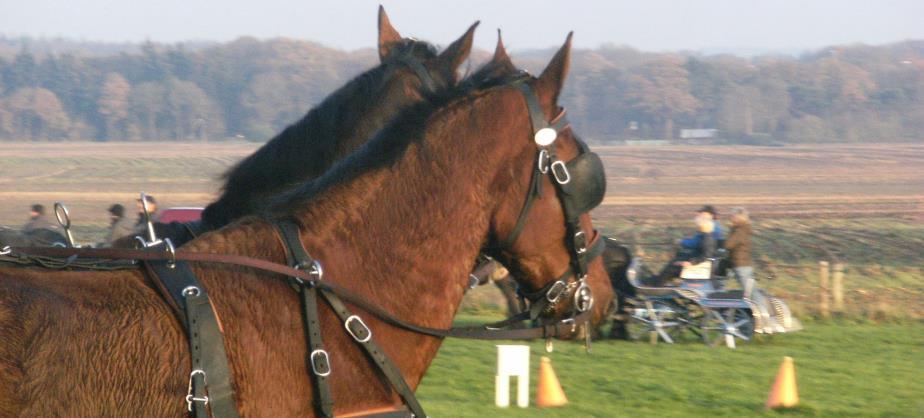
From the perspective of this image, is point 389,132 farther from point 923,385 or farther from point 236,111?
point 236,111

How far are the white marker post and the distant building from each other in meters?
76.5

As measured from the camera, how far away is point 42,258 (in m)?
3.02

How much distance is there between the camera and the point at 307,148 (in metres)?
4.26

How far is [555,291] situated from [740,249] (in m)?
12.1

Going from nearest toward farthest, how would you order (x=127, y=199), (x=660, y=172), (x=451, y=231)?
(x=451, y=231)
(x=127, y=199)
(x=660, y=172)

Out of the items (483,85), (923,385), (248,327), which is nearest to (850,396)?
(923,385)

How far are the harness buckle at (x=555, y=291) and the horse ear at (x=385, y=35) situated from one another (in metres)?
2.17

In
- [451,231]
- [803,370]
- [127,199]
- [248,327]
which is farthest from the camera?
[127,199]

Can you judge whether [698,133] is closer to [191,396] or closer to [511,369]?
[511,369]

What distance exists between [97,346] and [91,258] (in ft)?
1.30

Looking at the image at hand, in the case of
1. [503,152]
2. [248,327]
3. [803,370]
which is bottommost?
[803,370]

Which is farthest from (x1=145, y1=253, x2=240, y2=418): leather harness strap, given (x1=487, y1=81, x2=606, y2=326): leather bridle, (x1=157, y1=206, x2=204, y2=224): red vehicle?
(x1=157, y1=206, x2=204, y2=224): red vehicle

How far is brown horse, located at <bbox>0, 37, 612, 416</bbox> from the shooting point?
2734 mm

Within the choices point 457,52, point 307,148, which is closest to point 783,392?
point 457,52
